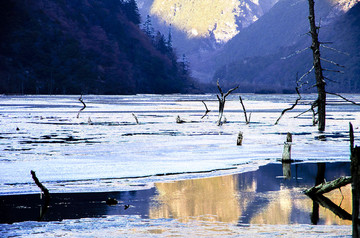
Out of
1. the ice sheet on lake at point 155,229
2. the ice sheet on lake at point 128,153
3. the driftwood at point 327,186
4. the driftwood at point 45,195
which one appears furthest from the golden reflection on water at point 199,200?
the driftwood at point 45,195

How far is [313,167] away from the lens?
73.7 ft

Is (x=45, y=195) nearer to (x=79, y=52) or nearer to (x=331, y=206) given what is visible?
(x=331, y=206)

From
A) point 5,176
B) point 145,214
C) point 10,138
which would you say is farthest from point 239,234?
point 10,138

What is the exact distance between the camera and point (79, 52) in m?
158

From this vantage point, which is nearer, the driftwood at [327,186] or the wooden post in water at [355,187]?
the wooden post in water at [355,187]

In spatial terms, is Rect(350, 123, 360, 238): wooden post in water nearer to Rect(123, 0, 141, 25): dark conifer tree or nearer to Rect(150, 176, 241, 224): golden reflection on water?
Rect(150, 176, 241, 224): golden reflection on water

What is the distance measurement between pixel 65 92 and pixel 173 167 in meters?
136

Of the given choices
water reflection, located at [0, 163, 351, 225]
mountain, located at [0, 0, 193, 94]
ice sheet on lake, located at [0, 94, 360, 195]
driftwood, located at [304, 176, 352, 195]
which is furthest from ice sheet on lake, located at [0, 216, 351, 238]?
mountain, located at [0, 0, 193, 94]

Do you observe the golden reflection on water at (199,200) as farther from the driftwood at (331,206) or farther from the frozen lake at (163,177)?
the driftwood at (331,206)

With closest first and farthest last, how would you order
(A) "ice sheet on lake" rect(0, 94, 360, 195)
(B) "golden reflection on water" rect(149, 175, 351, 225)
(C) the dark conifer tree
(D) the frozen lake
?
(D) the frozen lake, (B) "golden reflection on water" rect(149, 175, 351, 225), (A) "ice sheet on lake" rect(0, 94, 360, 195), (C) the dark conifer tree

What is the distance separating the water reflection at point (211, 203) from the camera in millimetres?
13367

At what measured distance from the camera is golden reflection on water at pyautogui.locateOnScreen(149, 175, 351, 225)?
Answer: 13.4 meters

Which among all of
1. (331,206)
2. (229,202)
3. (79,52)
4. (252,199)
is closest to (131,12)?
(79,52)

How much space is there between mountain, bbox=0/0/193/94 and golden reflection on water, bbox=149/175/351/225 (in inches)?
5091
